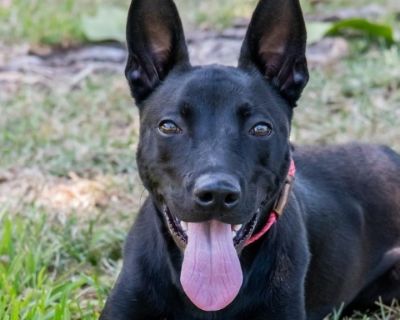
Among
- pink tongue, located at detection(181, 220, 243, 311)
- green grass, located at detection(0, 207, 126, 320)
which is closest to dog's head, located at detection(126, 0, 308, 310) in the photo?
pink tongue, located at detection(181, 220, 243, 311)

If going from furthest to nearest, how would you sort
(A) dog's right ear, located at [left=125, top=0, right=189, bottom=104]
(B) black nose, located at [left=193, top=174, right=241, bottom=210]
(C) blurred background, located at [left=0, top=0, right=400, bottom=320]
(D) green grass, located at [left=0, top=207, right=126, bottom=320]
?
(C) blurred background, located at [left=0, top=0, right=400, bottom=320] < (D) green grass, located at [left=0, top=207, right=126, bottom=320] < (A) dog's right ear, located at [left=125, top=0, right=189, bottom=104] < (B) black nose, located at [left=193, top=174, right=241, bottom=210]

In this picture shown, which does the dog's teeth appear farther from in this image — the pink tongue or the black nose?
the black nose

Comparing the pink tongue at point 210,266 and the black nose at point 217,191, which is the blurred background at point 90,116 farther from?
the black nose at point 217,191

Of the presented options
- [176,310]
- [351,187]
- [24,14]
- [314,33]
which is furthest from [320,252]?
[24,14]

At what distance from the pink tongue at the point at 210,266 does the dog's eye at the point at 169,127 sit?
378 mm

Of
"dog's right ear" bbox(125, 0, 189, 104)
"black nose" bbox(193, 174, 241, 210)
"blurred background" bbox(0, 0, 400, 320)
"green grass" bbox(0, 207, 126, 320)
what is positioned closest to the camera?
"black nose" bbox(193, 174, 241, 210)

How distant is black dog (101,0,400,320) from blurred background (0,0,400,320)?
20.1 inches

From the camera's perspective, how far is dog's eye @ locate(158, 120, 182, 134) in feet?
12.5

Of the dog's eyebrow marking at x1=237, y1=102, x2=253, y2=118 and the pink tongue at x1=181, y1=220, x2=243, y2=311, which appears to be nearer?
the pink tongue at x1=181, y1=220, x2=243, y2=311

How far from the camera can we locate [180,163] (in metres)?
3.72

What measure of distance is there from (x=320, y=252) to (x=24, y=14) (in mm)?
6116

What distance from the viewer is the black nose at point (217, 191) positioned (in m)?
3.46

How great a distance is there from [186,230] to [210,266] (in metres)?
0.19

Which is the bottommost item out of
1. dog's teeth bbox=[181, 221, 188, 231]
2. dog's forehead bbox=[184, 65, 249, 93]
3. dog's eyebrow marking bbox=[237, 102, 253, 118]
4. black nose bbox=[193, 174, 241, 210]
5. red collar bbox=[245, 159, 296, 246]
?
red collar bbox=[245, 159, 296, 246]
